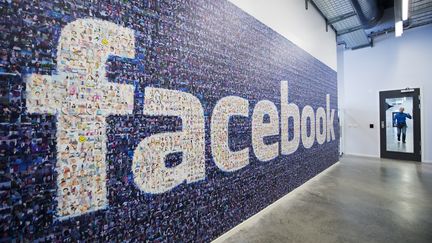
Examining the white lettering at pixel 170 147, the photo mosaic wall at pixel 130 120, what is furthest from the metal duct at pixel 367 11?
the white lettering at pixel 170 147

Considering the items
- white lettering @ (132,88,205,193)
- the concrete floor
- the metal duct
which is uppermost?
the metal duct

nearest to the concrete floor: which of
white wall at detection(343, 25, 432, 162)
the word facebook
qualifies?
the word facebook

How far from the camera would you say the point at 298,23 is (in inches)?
140

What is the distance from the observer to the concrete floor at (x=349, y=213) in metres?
2.03

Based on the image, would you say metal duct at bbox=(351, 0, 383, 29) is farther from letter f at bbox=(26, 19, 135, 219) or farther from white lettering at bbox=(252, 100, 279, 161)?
letter f at bbox=(26, 19, 135, 219)

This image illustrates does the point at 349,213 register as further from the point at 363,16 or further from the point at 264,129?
the point at 363,16

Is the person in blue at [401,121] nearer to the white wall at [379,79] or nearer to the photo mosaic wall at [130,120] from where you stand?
the white wall at [379,79]

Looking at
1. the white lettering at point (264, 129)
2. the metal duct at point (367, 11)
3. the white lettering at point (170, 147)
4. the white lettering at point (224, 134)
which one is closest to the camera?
the white lettering at point (170, 147)

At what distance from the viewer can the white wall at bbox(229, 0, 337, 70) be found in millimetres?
2633

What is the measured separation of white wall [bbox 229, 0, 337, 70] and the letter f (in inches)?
63.4

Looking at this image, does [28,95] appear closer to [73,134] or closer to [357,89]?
[73,134]

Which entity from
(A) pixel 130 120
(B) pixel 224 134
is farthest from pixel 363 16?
(A) pixel 130 120

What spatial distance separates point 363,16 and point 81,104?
18.2ft

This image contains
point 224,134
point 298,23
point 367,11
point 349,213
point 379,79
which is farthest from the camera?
point 379,79
